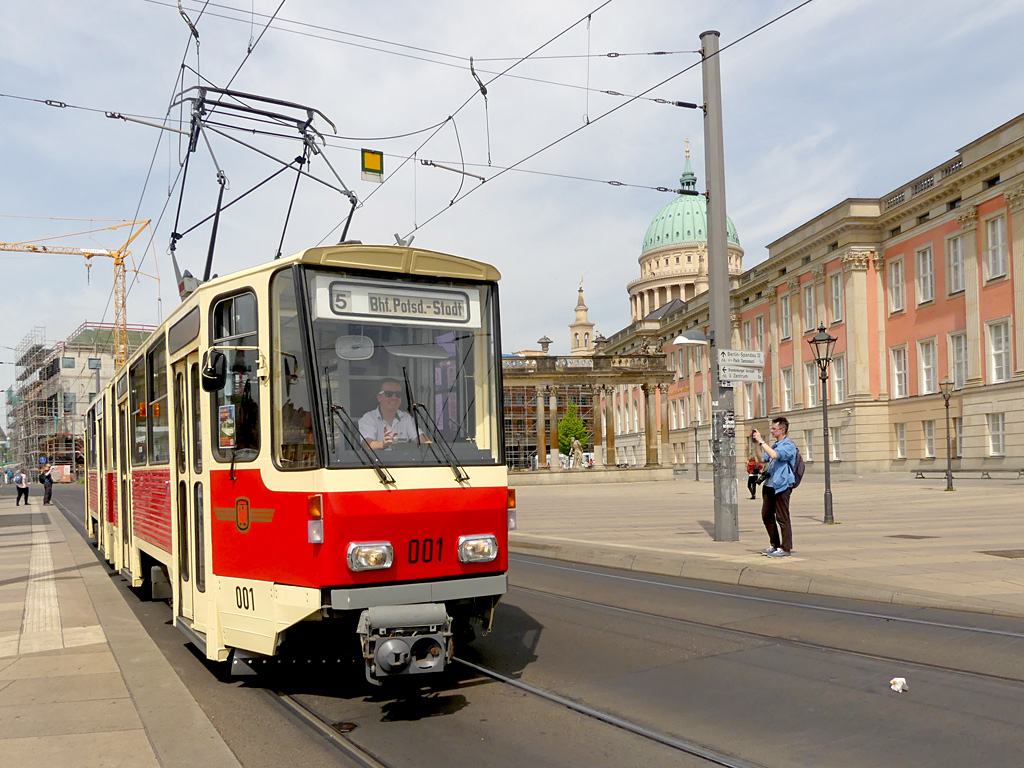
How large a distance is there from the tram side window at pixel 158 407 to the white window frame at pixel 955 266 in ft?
145

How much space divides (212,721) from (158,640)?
3.46m

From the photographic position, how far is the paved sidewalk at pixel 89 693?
5.37m

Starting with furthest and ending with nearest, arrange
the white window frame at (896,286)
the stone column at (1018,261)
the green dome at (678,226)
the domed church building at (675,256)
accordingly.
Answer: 1. the green dome at (678,226)
2. the domed church building at (675,256)
3. the white window frame at (896,286)
4. the stone column at (1018,261)

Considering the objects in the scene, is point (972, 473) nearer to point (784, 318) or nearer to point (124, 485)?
point (784, 318)

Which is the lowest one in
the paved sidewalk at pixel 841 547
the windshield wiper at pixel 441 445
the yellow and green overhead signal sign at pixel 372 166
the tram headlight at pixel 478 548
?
the paved sidewalk at pixel 841 547

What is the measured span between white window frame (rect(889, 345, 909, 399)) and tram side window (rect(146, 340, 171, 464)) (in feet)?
159

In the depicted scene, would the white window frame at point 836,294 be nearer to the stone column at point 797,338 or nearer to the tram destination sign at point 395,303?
the stone column at point 797,338

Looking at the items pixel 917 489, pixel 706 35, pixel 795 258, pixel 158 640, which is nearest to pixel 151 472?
pixel 158 640

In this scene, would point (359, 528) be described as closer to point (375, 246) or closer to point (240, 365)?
point (240, 365)

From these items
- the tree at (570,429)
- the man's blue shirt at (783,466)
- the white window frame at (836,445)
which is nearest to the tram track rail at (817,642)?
the man's blue shirt at (783,466)

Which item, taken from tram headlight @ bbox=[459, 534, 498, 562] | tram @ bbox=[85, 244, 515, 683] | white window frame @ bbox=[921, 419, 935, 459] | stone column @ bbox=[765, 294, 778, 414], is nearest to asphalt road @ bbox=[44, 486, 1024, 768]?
tram @ bbox=[85, 244, 515, 683]

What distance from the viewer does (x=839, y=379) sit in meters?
56.1

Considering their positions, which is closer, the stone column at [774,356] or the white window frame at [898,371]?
the white window frame at [898,371]

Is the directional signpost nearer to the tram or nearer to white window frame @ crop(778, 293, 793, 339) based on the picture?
the tram
